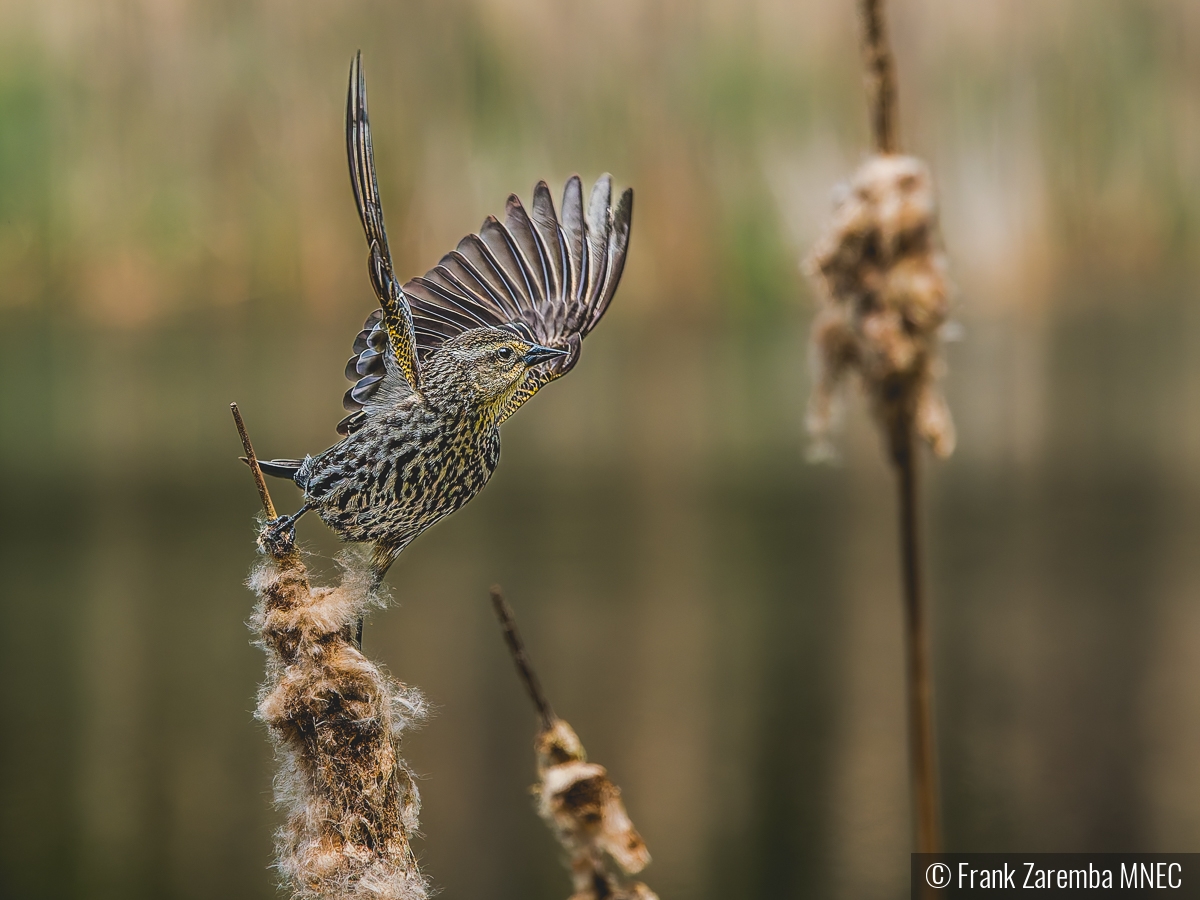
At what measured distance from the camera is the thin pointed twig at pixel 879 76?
1037 mm

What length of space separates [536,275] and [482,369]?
0.26m

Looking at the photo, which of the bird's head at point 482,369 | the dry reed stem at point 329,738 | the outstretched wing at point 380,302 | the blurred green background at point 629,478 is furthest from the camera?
the blurred green background at point 629,478

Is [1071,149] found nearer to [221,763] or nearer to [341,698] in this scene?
[221,763]

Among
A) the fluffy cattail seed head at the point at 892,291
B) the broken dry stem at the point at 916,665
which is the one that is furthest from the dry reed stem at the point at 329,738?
the fluffy cattail seed head at the point at 892,291

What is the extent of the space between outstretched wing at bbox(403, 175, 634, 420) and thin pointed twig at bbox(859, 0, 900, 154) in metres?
0.30

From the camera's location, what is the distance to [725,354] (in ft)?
52.5

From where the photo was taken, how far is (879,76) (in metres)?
1.04

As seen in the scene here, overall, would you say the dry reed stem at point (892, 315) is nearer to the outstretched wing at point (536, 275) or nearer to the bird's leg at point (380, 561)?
the outstretched wing at point (536, 275)

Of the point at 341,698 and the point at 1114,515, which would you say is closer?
the point at 341,698

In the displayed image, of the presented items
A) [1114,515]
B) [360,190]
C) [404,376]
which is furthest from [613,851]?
[1114,515]

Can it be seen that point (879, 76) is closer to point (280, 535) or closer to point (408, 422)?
point (408, 422)

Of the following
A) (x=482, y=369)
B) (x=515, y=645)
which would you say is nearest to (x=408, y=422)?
(x=482, y=369)

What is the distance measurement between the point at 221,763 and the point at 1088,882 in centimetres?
792

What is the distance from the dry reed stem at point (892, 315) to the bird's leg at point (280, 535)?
557mm
